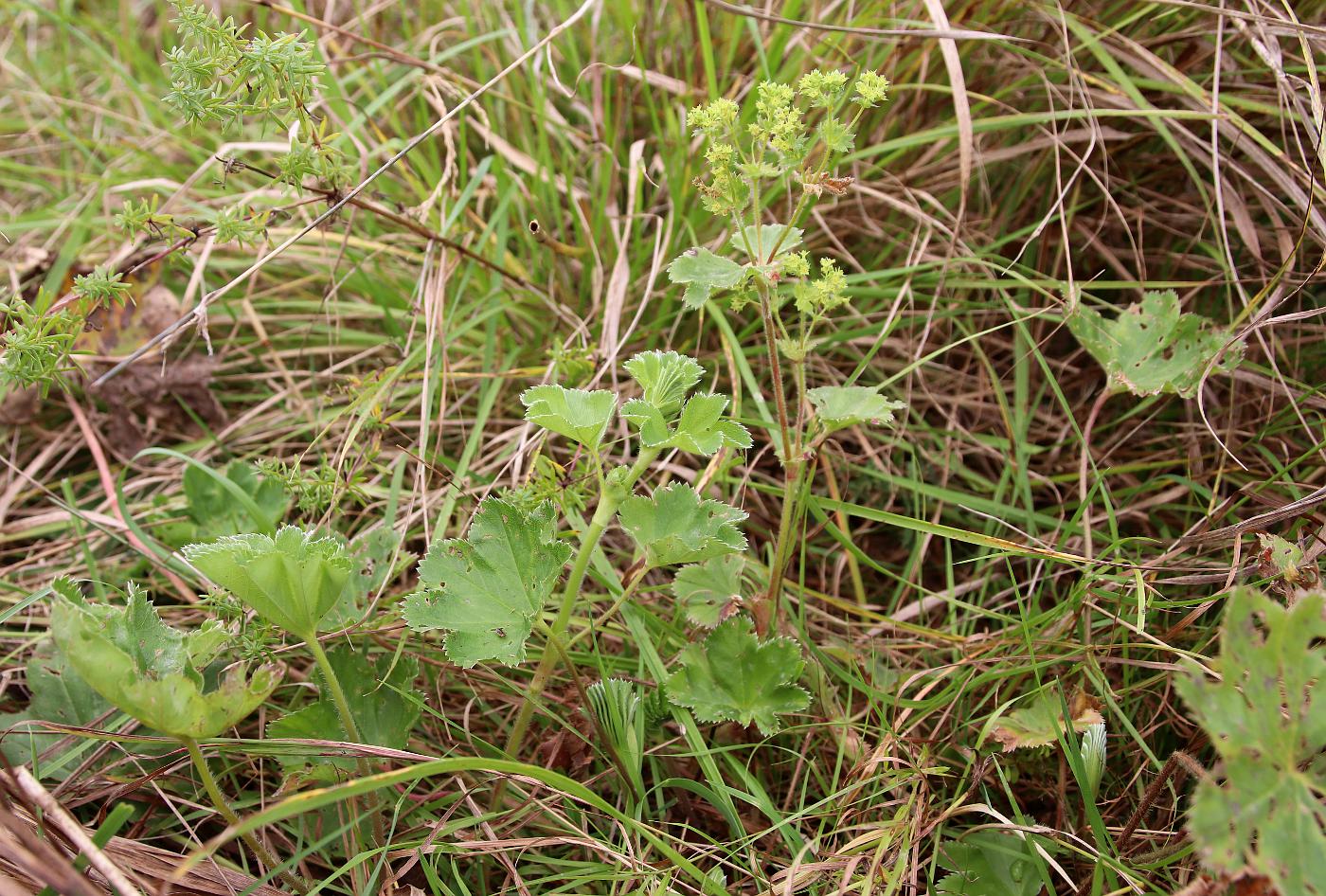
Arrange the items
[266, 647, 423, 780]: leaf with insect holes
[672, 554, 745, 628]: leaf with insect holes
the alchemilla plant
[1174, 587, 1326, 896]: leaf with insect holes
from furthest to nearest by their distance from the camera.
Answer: [672, 554, 745, 628]: leaf with insect holes < [266, 647, 423, 780]: leaf with insect holes < the alchemilla plant < [1174, 587, 1326, 896]: leaf with insect holes

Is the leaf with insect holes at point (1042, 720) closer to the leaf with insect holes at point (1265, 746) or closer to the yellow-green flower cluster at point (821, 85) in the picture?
the leaf with insect holes at point (1265, 746)

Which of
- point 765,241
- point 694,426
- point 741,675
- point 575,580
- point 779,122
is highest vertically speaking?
point 779,122

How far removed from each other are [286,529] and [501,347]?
1.03 m

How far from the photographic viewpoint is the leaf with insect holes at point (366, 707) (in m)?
1.49

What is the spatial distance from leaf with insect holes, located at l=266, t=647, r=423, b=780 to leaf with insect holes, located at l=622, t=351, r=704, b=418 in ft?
1.91

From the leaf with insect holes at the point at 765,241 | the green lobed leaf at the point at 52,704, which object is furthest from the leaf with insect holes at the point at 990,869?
the green lobed leaf at the point at 52,704

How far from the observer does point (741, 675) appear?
1.55 m

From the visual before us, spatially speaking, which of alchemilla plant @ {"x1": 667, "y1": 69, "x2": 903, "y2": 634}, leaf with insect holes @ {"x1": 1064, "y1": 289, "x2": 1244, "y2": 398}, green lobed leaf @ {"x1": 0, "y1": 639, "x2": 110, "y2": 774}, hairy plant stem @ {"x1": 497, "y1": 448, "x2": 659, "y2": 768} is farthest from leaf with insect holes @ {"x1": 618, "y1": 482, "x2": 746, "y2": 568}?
green lobed leaf @ {"x1": 0, "y1": 639, "x2": 110, "y2": 774}

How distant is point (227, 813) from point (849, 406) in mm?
1079

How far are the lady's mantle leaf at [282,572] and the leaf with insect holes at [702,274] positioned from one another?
0.63 metres

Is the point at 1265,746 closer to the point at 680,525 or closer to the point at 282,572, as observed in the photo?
the point at 680,525

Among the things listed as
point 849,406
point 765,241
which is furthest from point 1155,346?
point 765,241

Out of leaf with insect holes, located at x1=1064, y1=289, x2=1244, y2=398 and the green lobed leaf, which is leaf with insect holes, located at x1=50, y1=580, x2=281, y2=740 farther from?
leaf with insect holes, located at x1=1064, y1=289, x2=1244, y2=398

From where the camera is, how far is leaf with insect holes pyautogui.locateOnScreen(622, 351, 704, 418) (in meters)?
1.42
